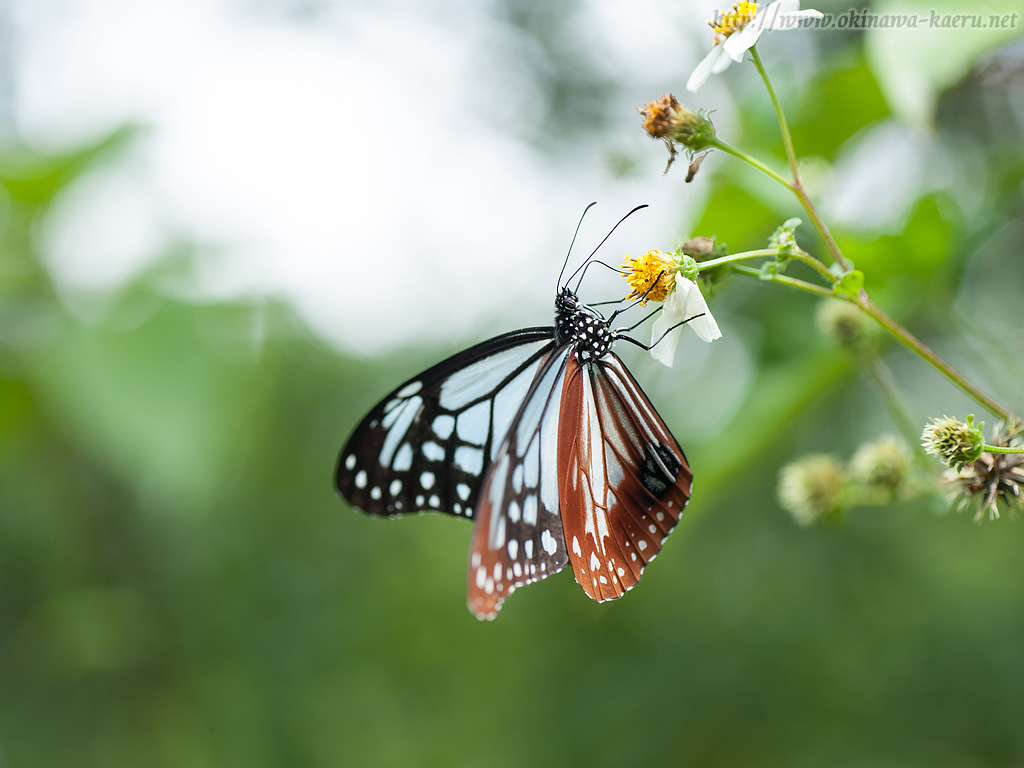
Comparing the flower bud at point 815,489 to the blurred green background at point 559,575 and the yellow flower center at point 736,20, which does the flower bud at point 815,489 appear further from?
the yellow flower center at point 736,20

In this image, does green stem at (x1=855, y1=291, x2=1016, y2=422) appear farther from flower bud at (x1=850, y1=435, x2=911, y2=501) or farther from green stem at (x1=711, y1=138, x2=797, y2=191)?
flower bud at (x1=850, y1=435, x2=911, y2=501)

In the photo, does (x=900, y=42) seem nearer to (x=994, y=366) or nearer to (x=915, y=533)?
(x=994, y=366)

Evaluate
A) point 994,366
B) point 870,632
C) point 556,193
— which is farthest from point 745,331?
point 870,632

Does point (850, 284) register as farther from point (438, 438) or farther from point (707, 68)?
point (438, 438)

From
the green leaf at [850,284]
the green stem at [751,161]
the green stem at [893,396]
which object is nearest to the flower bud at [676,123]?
the green stem at [751,161]

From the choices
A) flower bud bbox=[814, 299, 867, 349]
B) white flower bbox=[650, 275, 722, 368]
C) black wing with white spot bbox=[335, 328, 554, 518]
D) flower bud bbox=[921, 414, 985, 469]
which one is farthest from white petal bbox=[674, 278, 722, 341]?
black wing with white spot bbox=[335, 328, 554, 518]

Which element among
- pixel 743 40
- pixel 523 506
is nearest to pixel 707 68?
pixel 743 40
